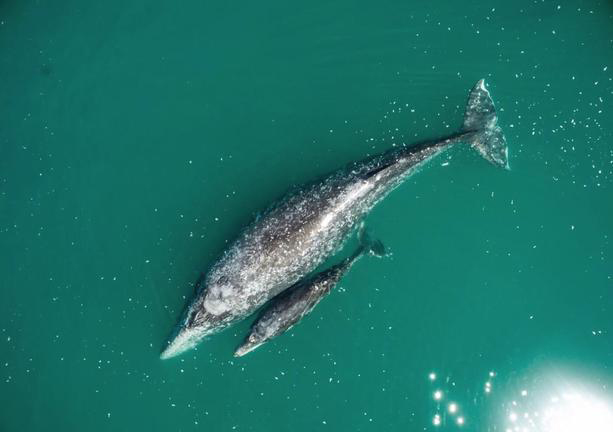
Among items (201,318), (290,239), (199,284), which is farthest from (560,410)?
(199,284)

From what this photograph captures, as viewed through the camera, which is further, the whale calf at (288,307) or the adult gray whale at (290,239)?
the adult gray whale at (290,239)

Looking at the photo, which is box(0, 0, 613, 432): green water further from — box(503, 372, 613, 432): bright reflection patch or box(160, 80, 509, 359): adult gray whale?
box(160, 80, 509, 359): adult gray whale

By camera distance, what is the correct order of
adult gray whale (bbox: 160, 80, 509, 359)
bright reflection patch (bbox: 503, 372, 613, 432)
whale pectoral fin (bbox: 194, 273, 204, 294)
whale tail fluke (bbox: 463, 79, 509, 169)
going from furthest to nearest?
1. bright reflection patch (bbox: 503, 372, 613, 432)
2. whale tail fluke (bbox: 463, 79, 509, 169)
3. whale pectoral fin (bbox: 194, 273, 204, 294)
4. adult gray whale (bbox: 160, 80, 509, 359)

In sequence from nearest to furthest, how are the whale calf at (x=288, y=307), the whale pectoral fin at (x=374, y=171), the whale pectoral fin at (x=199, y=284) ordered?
the whale calf at (x=288, y=307) → the whale pectoral fin at (x=374, y=171) → the whale pectoral fin at (x=199, y=284)

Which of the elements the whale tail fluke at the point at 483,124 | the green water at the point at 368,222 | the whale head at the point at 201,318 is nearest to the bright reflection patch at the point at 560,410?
the green water at the point at 368,222

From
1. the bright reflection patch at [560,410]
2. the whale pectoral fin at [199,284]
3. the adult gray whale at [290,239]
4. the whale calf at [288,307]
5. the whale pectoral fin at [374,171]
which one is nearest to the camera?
the whale calf at [288,307]

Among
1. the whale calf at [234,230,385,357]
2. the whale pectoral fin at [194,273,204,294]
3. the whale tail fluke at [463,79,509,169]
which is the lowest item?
the whale calf at [234,230,385,357]

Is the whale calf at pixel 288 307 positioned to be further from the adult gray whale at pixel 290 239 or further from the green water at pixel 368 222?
the green water at pixel 368 222

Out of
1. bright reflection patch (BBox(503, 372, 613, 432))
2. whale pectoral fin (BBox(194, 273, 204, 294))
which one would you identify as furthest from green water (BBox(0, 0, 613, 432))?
whale pectoral fin (BBox(194, 273, 204, 294))
